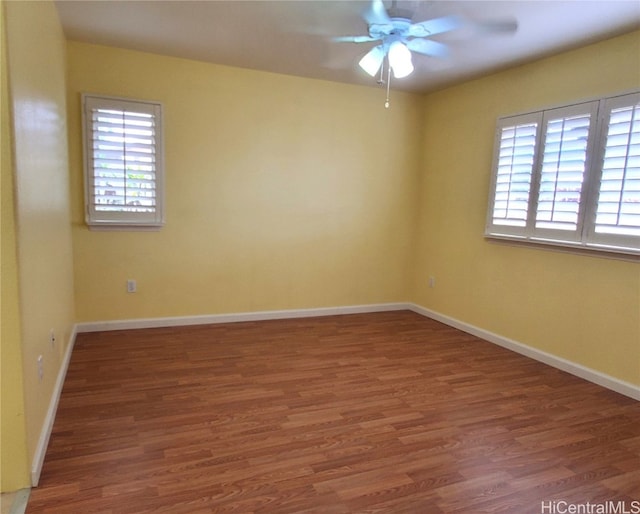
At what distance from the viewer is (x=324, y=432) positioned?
230 cm

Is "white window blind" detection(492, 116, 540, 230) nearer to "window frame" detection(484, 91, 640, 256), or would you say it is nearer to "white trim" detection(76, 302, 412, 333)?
"window frame" detection(484, 91, 640, 256)

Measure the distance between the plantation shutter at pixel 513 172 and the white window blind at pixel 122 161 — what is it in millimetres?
3128

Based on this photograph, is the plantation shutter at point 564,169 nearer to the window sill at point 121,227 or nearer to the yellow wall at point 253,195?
the yellow wall at point 253,195

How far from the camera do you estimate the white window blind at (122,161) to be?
356 cm

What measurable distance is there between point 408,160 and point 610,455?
137 inches

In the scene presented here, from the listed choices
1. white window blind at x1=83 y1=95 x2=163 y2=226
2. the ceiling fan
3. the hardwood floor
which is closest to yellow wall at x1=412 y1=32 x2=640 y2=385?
the hardwood floor

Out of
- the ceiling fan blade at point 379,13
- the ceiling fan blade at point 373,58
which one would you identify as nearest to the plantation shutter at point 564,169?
the ceiling fan blade at point 373,58

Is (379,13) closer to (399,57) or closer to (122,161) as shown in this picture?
(399,57)

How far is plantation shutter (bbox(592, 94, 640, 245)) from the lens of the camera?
2777mm

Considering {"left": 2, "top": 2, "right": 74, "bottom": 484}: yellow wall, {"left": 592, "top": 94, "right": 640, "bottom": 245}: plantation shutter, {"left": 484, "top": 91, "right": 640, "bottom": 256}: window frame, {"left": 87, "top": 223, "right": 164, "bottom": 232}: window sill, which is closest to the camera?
{"left": 2, "top": 2, "right": 74, "bottom": 484}: yellow wall

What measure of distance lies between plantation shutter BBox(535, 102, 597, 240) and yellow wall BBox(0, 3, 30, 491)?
351 cm

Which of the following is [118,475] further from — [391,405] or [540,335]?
[540,335]

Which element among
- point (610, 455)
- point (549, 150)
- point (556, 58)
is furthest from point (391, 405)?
point (556, 58)

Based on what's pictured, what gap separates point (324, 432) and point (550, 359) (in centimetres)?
221
